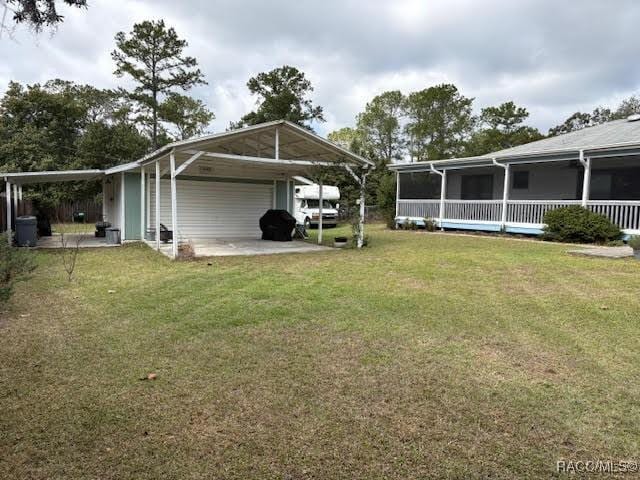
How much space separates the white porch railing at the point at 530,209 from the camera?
45.4 feet

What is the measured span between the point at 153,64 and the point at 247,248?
2341cm

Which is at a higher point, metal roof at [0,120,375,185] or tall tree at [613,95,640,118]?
tall tree at [613,95,640,118]

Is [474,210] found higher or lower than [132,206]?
higher

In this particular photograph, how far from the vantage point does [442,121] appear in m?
40.8

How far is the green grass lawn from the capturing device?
2406mm

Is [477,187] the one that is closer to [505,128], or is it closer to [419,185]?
[419,185]

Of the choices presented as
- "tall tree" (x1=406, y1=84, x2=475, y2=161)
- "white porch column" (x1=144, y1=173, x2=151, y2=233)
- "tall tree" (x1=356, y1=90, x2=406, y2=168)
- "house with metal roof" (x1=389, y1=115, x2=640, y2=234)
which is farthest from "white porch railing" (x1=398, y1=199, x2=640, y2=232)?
"tall tree" (x1=356, y1=90, x2=406, y2=168)

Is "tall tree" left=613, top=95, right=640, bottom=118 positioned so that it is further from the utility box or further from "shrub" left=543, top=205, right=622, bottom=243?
the utility box

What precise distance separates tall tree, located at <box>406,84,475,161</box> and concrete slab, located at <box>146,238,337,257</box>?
29.8m

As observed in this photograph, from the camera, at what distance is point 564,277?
7398 mm

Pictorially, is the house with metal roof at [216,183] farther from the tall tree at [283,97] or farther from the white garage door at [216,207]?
the tall tree at [283,97]

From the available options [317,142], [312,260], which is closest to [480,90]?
[317,142]

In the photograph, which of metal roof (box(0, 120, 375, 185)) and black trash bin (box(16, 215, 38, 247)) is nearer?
metal roof (box(0, 120, 375, 185))

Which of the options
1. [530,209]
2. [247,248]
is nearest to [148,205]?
[247,248]
